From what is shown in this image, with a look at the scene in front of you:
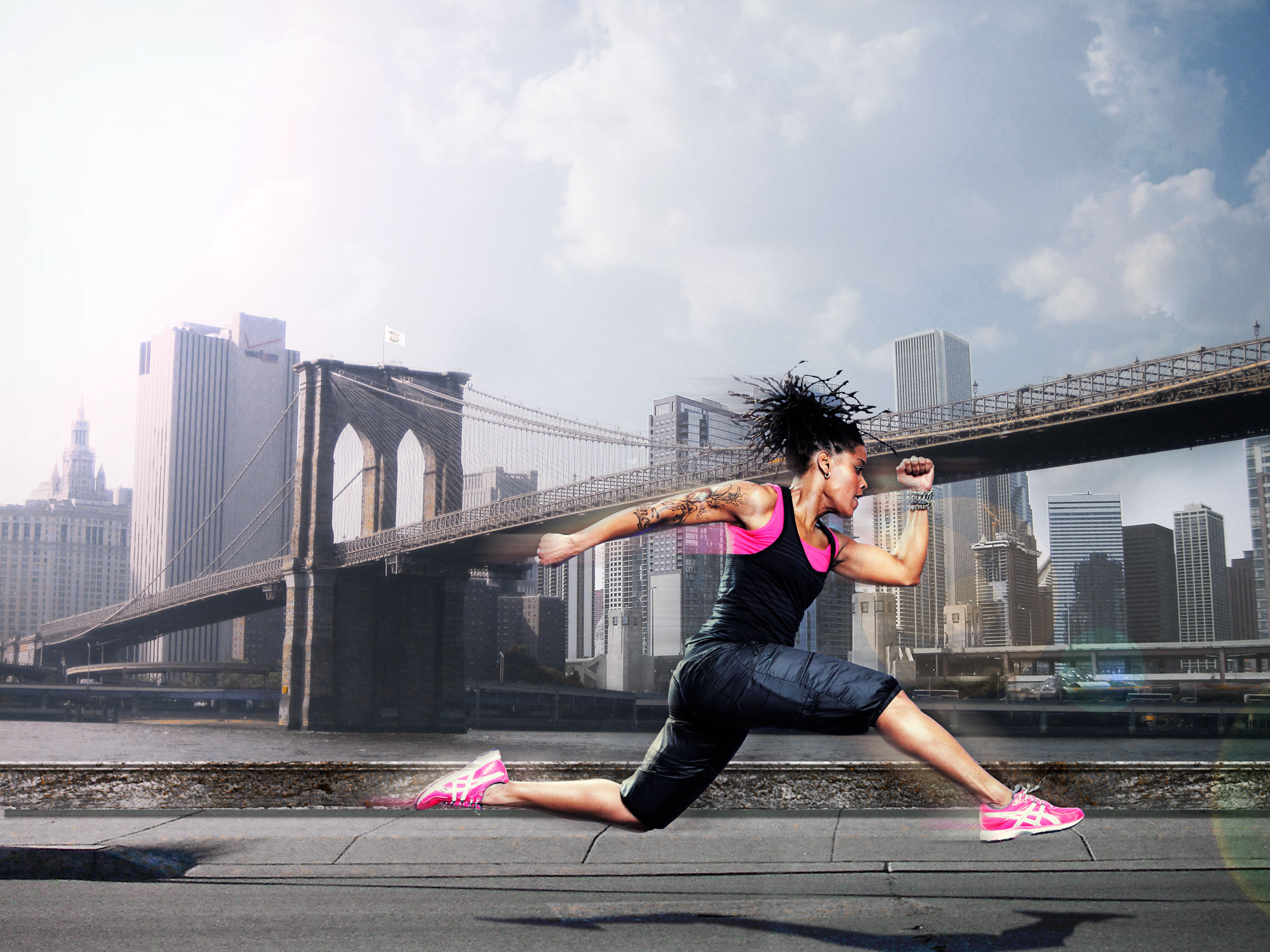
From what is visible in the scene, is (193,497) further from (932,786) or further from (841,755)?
(932,786)

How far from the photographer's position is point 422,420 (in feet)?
254

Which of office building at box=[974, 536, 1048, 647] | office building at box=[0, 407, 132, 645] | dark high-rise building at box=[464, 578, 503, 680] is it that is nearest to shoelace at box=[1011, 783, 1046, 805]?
dark high-rise building at box=[464, 578, 503, 680]

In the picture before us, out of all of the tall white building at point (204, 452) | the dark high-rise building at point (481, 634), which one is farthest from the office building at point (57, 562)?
the dark high-rise building at point (481, 634)

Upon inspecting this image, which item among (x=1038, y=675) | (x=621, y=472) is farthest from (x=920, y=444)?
(x=1038, y=675)

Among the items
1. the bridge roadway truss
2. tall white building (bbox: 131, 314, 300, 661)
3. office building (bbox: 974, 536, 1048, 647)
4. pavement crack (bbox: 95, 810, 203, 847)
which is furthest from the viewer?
tall white building (bbox: 131, 314, 300, 661)

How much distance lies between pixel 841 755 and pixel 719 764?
66.8 metres

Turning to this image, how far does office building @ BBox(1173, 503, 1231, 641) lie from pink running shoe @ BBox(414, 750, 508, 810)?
323ft

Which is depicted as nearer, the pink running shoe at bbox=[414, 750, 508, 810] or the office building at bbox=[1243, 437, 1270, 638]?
the pink running shoe at bbox=[414, 750, 508, 810]

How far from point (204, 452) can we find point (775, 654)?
107227 millimetres

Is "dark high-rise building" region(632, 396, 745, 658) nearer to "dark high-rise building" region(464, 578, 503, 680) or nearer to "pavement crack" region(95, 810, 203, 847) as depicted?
"dark high-rise building" region(464, 578, 503, 680)

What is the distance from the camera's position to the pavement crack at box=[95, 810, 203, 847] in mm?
5796

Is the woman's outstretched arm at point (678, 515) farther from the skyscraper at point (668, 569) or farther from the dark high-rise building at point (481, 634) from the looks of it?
the dark high-rise building at point (481, 634)

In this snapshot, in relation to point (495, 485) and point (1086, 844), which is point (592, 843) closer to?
point (1086, 844)

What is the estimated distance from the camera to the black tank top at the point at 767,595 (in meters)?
3.73
